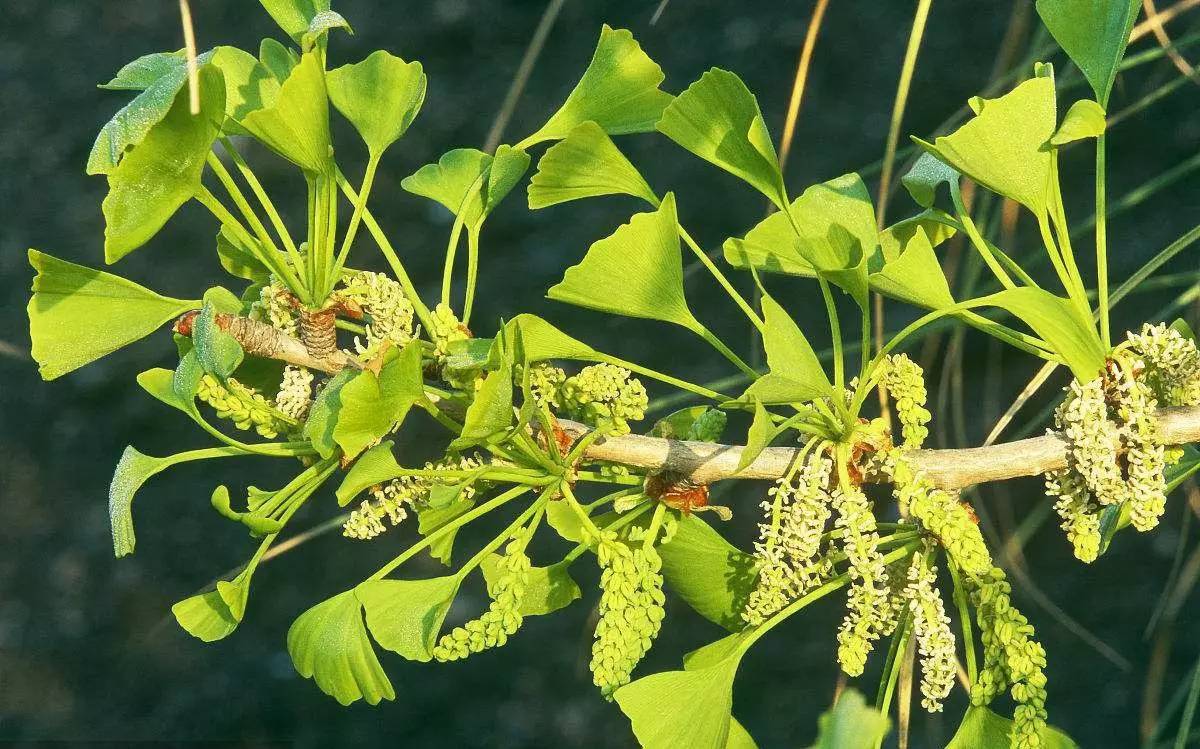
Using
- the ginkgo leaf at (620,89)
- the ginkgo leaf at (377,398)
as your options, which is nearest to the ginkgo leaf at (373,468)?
the ginkgo leaf at (377,398)

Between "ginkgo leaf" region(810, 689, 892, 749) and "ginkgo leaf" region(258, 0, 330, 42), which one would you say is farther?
"ginkgo leaf" region(258, 0, 330, 42)

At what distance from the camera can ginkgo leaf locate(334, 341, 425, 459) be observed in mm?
248

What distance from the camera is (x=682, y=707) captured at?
31 cm

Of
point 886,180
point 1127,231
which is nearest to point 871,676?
point 1127,231

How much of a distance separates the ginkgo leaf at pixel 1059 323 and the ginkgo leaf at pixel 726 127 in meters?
0.07

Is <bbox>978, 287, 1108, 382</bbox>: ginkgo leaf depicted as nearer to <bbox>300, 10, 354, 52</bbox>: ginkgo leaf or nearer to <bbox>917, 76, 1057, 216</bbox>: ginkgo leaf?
<bbox>917, 76, 1057, 216</bbox>: ginkgo leaf

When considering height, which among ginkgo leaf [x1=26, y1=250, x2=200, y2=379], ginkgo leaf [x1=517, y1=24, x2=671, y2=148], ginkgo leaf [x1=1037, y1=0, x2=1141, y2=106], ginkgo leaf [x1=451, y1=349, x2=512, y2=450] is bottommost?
ginkgo leaf [x1=26, y1=250, x2=200, y2=379]

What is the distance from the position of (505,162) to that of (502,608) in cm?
12

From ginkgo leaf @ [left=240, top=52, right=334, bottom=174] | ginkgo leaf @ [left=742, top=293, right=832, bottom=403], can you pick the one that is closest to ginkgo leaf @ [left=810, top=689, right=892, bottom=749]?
ginkgo leaf @ [left=742, top=293, right=832, bottom=403]

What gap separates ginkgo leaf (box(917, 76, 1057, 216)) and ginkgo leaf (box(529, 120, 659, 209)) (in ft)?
0.27

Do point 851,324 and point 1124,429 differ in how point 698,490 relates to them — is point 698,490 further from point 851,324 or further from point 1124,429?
point 851,324

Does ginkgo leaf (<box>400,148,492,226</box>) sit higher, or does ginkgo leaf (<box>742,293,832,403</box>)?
ginkgo leaf (<box>742,293,832,403</box>)

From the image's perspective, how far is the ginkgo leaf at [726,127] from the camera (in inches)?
11.3

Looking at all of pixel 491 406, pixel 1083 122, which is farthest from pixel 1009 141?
pixel 491 406
